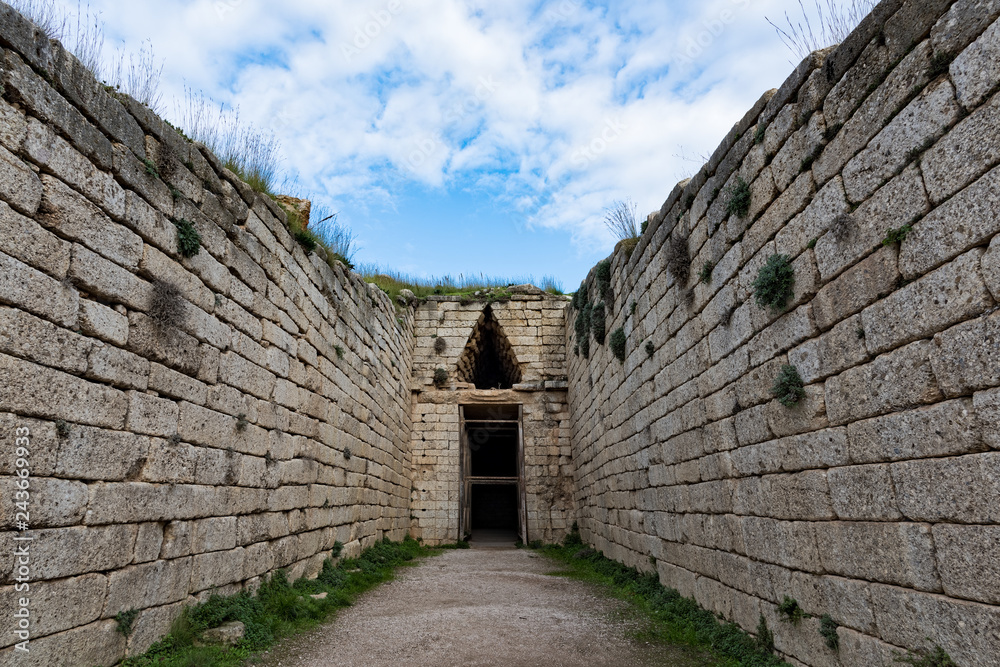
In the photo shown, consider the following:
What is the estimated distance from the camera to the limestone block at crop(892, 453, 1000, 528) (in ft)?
7.77

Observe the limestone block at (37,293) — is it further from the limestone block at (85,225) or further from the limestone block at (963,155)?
the limestone block at (963,155)

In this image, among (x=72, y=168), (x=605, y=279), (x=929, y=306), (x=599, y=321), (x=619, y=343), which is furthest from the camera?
(x=599, y=321)

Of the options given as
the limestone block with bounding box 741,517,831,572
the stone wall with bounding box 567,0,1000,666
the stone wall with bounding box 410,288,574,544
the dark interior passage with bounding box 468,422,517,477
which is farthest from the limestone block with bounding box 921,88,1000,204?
the dark interior passage with bounding box 468,422,517,477

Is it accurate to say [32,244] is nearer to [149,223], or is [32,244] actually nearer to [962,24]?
[149,223]

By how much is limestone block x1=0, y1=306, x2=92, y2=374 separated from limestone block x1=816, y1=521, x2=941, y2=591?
4.58m

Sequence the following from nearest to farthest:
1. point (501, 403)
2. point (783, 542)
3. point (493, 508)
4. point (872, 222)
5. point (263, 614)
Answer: point (872, 222), point (783, 542), point (263, 614), point (501, 403), point (493, 508)

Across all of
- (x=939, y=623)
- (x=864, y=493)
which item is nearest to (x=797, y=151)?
(x=864, y=493)

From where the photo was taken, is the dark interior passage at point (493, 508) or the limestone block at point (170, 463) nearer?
the limestone block at point (170, 463)

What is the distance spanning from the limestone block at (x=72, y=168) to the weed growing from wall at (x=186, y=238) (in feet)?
1.96

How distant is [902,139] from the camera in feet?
9.30

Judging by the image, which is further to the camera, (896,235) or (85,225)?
(85,225)

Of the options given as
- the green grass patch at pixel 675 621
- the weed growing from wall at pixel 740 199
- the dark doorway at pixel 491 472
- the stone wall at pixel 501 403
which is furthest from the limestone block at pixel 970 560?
the dark doorway at pixel 491 472

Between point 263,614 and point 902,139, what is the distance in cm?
575

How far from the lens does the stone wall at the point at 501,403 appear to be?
12.5m
